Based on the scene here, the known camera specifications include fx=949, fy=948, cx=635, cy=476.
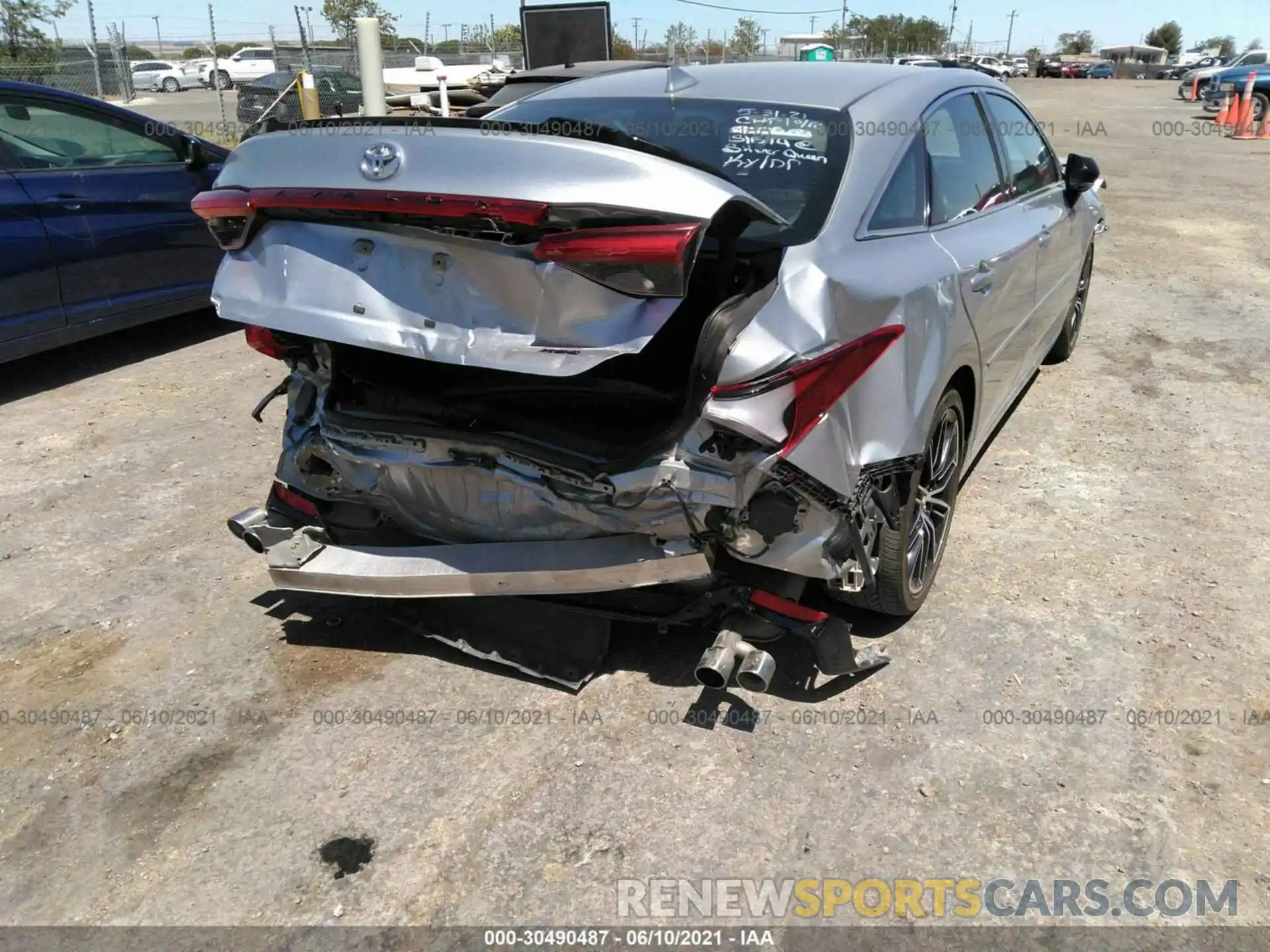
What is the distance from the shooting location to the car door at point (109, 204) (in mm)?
5613

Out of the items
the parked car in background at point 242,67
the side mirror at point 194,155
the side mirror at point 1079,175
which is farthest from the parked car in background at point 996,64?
the side mirror at point 194,155

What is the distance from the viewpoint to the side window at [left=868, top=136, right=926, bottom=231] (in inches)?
114

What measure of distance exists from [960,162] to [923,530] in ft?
4.68

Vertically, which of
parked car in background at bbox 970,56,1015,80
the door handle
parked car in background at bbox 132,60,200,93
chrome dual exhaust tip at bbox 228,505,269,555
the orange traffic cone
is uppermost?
parked car in background at bbox 970,56,1015,80

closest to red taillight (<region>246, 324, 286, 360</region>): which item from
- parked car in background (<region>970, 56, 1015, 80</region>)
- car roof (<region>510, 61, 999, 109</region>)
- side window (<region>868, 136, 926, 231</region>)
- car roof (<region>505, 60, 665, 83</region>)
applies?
car roof (<region>510, 61, 999, 109</region>)

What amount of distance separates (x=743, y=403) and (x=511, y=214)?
729mm

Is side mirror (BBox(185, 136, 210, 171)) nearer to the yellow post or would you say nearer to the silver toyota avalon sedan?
the silver toyota avalon sedan

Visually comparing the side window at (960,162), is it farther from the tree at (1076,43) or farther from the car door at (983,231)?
the tree at (1076,43)

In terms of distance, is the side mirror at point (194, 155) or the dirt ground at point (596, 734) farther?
the side mirror at point (194, 155)

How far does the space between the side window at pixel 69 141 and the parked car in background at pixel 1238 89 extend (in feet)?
77.4

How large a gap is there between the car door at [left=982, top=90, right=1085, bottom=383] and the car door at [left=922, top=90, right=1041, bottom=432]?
0.25ft

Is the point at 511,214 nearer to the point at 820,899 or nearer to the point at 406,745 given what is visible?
the point at 406,745

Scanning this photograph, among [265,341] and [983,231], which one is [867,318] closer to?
[983,231]

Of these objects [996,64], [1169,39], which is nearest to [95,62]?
[996,64]
